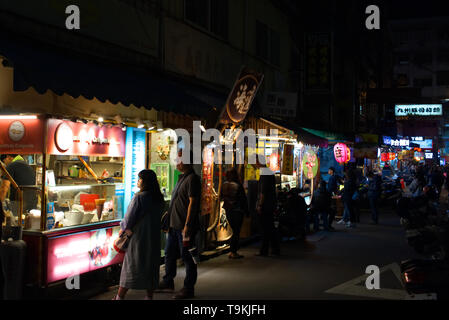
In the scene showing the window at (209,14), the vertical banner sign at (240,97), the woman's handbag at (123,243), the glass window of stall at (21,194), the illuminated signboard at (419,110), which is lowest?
the woman's handbag at (123,243)

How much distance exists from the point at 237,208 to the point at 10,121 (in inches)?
222

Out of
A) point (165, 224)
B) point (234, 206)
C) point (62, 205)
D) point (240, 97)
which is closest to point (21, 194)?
point (62, 205)

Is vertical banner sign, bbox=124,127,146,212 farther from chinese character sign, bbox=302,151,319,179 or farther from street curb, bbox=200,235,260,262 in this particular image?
chinese character sign, bbox=302,151,319,179

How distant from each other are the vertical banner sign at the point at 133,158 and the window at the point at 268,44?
8.21 m

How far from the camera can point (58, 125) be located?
6.99 metres

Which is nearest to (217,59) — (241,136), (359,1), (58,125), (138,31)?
(241,136)

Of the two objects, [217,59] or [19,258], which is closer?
[19,258]

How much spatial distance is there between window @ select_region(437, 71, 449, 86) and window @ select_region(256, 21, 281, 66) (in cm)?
7156

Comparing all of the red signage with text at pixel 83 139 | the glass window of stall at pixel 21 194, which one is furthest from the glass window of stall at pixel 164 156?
the glass window of stall at pixel 21 194

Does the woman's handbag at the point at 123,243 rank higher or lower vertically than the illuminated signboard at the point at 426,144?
lower

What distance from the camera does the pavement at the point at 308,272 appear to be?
7613 mm

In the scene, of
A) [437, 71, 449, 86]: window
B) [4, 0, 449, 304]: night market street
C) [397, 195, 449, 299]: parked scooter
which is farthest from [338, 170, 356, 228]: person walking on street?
[437, 71, 449, 86]: window

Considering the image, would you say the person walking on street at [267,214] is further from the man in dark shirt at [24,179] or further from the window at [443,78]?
the window at [443,78]

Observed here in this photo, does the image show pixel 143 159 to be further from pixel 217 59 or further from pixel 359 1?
pixel 359 1
